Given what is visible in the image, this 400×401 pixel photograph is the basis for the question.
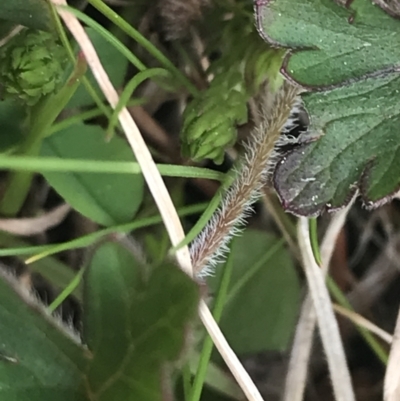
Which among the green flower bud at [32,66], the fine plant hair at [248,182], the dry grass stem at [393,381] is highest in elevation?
the green flower bud at [32,66]

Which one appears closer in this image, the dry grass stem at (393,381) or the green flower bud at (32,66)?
the green flower bud at (32,66)

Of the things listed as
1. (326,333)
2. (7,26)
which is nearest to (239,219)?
(326,333)

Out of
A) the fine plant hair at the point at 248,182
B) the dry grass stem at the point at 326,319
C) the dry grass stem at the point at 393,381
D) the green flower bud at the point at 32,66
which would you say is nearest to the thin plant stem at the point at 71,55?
the green flower bud at the point at 32,66

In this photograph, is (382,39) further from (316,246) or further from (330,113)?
(316,246)

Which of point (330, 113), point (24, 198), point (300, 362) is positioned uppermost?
point (330, 113)

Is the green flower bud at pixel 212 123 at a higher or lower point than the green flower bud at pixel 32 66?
lower

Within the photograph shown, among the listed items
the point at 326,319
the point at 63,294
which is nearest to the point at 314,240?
the point at 326,319

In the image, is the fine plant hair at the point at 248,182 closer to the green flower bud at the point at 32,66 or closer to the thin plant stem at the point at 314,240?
the thin plant stem at the point at 314,240
